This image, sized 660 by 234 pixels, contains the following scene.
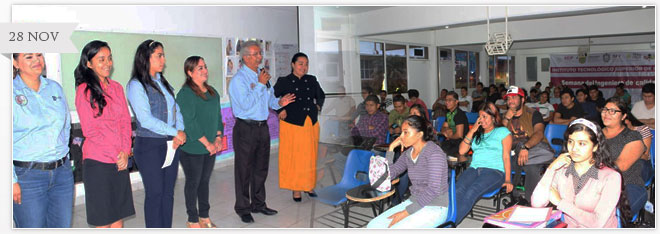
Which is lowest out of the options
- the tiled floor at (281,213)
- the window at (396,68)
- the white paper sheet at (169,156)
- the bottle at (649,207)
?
the tiled floor at (281,213)

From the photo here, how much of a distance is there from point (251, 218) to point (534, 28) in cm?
642

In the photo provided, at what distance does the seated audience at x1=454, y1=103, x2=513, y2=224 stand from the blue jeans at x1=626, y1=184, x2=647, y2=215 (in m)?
0.72

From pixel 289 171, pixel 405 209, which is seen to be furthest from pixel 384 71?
pixel 405 209

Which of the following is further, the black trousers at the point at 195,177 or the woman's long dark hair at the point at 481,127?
the woman's long dark hair at the point at 481,127

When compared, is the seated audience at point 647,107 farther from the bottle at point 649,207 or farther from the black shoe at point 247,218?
the black shoe at point 247,218

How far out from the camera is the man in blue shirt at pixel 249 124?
353 centimetres

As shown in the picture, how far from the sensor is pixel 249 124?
11.7ft

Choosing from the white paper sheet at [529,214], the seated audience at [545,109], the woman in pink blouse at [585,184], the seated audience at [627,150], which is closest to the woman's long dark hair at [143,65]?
the white paper sheet at [529,214]

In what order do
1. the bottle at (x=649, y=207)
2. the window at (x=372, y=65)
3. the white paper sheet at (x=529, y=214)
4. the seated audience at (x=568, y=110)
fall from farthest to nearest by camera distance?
1. the window at (x=372, y=65)
2. the seated audience at (x=568, y=110)
3. the bottle at (x=649, y=207)
4. the white paper sheet at (x=529, y=214)

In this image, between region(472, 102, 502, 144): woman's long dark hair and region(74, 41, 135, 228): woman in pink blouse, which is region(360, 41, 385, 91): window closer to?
region(472, 102, 502, 144): woman's long dark hair

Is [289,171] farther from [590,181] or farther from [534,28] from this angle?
[534,28]

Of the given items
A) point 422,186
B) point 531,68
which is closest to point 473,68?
point 531,68

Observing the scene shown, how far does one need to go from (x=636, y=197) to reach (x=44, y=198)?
3.21 m

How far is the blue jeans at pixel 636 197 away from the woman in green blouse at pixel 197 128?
2576 mm
